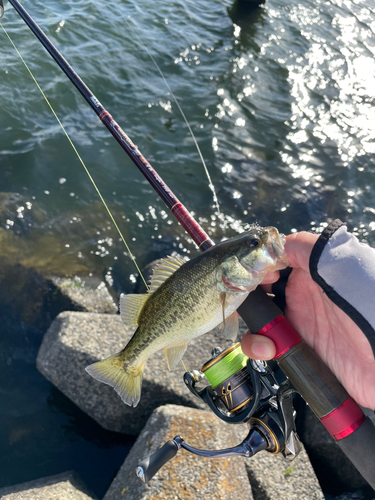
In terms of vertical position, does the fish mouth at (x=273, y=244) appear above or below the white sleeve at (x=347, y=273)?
below

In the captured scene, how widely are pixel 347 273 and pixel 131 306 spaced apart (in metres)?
1.62

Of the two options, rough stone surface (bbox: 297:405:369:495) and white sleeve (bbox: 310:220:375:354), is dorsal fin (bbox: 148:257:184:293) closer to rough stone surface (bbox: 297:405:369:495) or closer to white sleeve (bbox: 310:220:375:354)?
white sleeve (bbox: 310:220:375:354)

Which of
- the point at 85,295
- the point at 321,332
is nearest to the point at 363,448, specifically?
the point at 321,332

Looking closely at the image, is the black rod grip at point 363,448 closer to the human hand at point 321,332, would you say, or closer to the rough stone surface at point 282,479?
the human hand at point 321,332

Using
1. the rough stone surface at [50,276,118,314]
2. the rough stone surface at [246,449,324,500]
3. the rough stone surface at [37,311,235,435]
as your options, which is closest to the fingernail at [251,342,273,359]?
the rough stone surface at [246,449,324,500]

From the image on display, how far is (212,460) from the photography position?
391 cm

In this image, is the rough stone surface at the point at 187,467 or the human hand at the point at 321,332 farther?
the rough stone surface at the point at 187,467

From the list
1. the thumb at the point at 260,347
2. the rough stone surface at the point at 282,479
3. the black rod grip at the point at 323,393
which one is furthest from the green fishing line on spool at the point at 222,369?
the rough stone surface at the point at 282,479

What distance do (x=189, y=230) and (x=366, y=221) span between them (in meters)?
6.03

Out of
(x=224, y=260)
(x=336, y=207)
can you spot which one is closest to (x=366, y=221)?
(x=336, y=207)

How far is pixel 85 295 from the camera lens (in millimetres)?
6254

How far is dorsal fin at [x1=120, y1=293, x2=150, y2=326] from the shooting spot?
3.15 meters

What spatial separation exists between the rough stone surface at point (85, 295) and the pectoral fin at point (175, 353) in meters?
3.07

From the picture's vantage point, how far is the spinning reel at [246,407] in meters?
2.91
